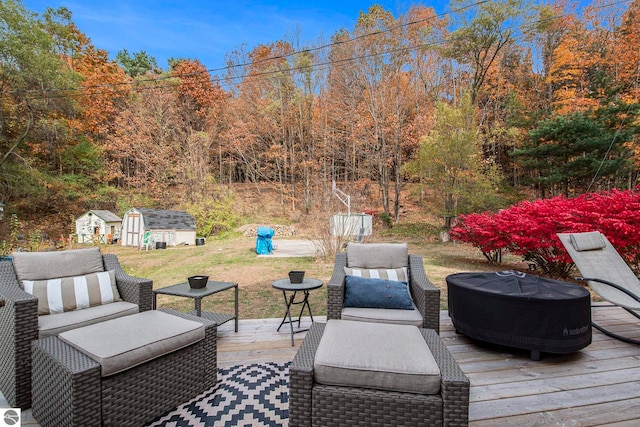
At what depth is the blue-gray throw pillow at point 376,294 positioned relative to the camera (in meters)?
2.54

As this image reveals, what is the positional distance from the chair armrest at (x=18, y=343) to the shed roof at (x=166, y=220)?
998 cm

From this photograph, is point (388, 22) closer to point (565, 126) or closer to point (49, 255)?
point (565, 126)

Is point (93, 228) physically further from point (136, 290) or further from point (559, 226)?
point (559, 226)

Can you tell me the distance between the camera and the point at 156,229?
11.1m

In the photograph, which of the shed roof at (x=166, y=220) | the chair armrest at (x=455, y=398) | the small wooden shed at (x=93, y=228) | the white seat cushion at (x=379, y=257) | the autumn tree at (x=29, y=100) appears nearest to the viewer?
the chair armrest at (x=455, y=398)

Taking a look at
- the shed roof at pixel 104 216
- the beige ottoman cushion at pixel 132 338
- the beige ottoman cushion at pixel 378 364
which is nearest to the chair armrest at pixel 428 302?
the beige ottoman cushion at pixel 378 364

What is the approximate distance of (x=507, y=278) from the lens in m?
2.76

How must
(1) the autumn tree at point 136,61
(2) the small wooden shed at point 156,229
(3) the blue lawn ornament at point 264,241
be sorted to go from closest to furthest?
(3) the blue lawn ornament at point 264,241
(2) the small wooden shed at point 156,229
(1) the autumn tree at point 136,61

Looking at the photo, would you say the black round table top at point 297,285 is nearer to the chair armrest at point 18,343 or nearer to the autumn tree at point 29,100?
the chair armrest at point 18,343

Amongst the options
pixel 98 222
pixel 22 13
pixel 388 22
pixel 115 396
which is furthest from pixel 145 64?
pixel 115 396

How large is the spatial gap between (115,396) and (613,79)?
617 inches

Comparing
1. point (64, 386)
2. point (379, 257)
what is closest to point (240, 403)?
point (64, 386)

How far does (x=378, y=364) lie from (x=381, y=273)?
4.79 feet

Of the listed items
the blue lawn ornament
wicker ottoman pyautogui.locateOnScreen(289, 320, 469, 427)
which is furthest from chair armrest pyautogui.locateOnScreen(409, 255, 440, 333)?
the blue lawn ornament
